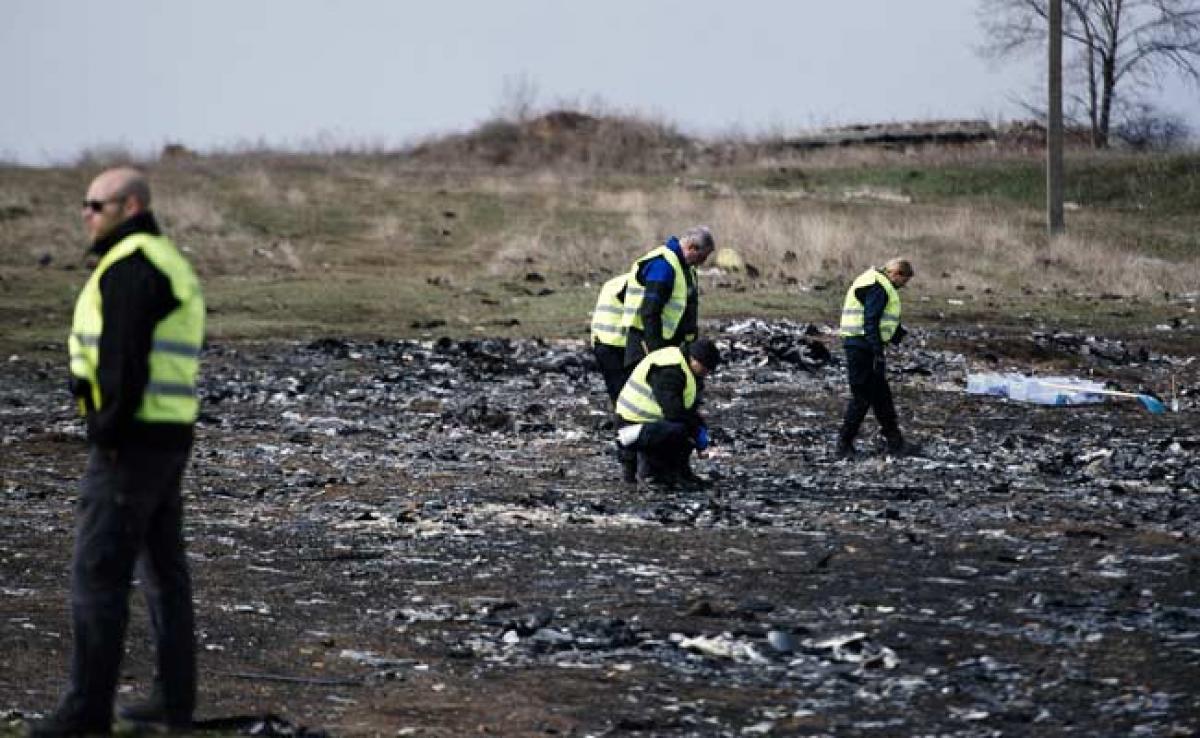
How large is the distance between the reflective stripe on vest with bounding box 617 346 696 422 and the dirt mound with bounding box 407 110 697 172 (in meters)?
39.1

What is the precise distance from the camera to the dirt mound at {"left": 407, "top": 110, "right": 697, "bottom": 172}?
5419 cm

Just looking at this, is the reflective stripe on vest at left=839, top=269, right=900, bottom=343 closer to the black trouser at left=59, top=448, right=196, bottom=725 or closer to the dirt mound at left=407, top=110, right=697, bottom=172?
the black trouser at left=59, top=448, right=196, bottom=725

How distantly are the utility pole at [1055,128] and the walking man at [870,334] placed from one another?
72.0 ft

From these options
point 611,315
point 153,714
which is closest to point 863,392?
point 611,315

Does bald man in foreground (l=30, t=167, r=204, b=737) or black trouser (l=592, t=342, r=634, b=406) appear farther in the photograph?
black trouser (l=592, t=342, r=634, b=406)

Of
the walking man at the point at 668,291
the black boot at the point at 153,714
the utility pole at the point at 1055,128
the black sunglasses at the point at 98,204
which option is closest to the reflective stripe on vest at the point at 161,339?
the black sunglasses at the point at 98,204

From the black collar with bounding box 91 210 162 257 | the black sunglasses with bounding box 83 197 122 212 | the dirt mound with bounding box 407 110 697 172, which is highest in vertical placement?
the dirt mound with bounding box 407 110 697 172

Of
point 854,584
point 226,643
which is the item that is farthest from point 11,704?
point 854,584

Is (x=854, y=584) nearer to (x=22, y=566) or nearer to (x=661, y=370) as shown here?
(x=661, y=370)

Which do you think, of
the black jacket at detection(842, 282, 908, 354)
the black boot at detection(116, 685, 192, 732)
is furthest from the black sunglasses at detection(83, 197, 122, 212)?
the black jacket at detection(842, 282, 908, 354)

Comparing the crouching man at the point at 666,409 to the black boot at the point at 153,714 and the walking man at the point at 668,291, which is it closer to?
the walking man at the point at 668,291

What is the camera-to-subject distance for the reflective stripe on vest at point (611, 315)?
50.2 ft

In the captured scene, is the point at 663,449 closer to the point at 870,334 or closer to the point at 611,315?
the point at 611,315

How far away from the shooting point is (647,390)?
14.0 meters
